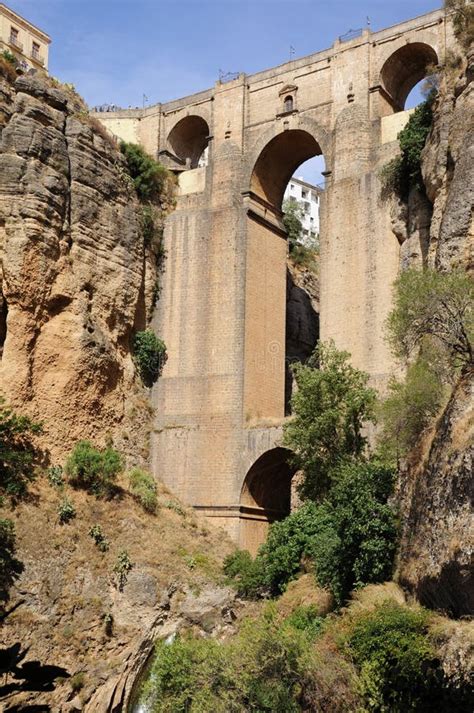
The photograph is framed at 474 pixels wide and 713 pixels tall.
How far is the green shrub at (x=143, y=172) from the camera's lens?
2823cm

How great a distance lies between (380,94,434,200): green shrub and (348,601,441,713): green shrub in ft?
44.7

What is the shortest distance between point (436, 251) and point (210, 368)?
28.4 ft

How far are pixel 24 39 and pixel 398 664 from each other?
3463cm

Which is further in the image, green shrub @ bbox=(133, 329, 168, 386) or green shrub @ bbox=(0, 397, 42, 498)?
green shrub @ bbox=(133, 329, 168, 386)

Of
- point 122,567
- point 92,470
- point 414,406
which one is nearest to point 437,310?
point 414,406

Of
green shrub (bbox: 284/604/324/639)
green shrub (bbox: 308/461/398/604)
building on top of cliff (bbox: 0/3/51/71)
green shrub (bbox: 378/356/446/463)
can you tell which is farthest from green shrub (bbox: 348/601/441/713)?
building on top of cliff (bbox: 0/3/51/71)

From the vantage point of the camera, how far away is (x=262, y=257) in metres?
27.5

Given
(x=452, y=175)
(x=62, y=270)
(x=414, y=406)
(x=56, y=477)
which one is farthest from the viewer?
(x=62, y=270)

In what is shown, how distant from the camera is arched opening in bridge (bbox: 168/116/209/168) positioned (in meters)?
30.3

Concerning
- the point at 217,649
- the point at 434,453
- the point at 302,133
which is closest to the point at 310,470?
the point at 434,453

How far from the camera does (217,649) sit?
42.4ft

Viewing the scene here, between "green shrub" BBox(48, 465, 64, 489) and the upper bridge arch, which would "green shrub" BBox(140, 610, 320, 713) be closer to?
"green shrub" BBox(48, 465, 64, 489)

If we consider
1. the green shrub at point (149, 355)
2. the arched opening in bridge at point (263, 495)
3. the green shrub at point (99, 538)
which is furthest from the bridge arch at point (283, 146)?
the green shrub at point (99, 538)

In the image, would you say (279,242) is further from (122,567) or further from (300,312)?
(122,567)
